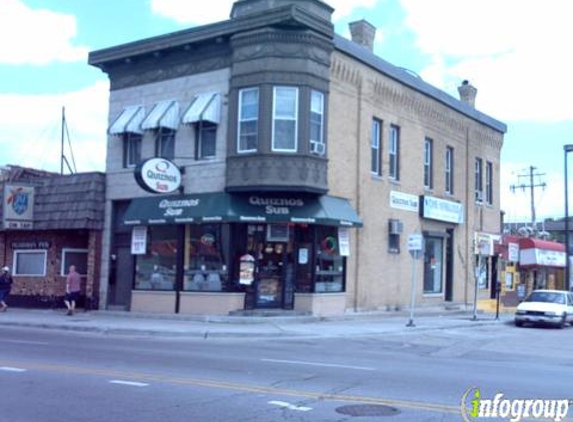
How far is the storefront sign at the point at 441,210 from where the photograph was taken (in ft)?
97.5

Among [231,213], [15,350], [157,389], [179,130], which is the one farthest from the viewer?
[179,130]

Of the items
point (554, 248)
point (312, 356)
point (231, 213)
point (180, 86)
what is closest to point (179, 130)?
point (180, 86)

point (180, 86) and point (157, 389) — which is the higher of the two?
point (180, 86)

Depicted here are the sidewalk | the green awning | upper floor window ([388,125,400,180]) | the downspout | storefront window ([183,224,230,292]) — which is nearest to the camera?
the sidewalk

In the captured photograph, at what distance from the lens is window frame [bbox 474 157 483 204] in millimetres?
34875

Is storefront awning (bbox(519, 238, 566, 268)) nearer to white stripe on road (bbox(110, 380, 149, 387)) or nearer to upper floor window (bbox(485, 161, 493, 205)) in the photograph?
upper floor window (bbox(485, 161, 493, 205))

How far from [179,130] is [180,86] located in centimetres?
→ 159

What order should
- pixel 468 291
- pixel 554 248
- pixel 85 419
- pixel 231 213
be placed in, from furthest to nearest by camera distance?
pixel 554 248 → pixel 468 291 → pixel 231 213 → pixel 85 419

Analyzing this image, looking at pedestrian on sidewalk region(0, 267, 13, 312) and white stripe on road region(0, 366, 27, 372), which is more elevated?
pedestrian on sidewalk region(0, 267, 13, 312)

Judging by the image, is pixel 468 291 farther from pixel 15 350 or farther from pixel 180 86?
pixel 15 350

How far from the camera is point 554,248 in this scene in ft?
136

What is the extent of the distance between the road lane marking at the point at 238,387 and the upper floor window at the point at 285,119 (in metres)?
12.4

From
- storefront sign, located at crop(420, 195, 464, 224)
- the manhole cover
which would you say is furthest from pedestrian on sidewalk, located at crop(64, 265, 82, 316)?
the manhole cover

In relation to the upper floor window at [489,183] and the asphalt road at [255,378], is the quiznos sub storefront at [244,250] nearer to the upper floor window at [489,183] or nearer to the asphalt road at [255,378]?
the asphalt road at [255,378]
